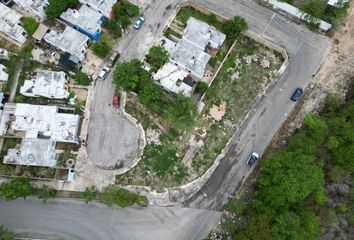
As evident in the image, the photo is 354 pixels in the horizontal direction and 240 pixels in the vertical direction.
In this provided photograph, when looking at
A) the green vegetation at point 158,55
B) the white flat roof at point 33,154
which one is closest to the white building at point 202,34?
the green vegetation at point 158,55

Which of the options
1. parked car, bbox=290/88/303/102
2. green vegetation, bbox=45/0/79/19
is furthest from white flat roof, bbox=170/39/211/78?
green vegetation, bbox=45/0/79/19

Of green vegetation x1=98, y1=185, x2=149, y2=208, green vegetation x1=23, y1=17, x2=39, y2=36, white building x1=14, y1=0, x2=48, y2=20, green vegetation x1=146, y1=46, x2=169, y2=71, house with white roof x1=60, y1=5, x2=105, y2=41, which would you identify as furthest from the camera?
white building x1=14, y1=0, x2=48, y2=20

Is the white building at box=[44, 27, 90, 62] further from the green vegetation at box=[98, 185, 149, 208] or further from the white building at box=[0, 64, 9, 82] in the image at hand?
the green vegetation at box=[98, 185, 149, 208]

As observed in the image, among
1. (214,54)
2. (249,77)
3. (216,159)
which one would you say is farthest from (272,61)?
(216,159)

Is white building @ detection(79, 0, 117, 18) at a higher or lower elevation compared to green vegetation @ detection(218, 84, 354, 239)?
higher

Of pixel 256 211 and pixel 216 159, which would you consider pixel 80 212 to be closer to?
pixel 216 159

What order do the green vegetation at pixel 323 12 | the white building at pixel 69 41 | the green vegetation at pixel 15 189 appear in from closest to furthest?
the green vegetation at pixel 15 189 < the white building at pixel 69 41 < the green vegetation at pixel 323 12

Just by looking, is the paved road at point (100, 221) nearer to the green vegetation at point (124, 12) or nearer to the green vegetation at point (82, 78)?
the green vegetation at point (82, 78)
